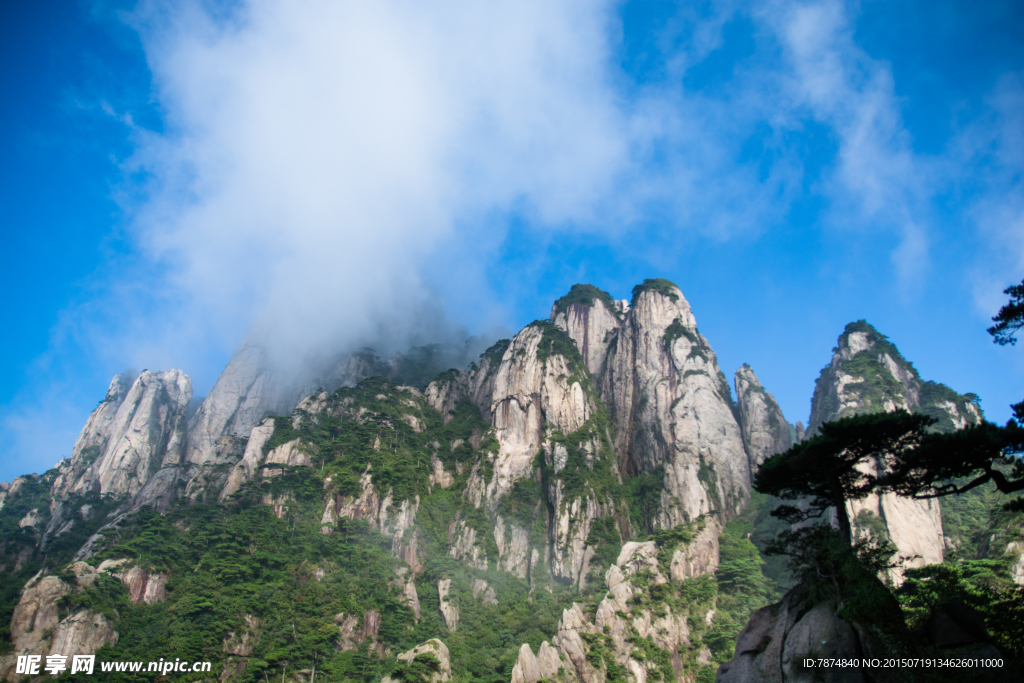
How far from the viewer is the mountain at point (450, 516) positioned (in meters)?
46.2

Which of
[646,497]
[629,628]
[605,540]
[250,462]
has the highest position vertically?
[250,462]

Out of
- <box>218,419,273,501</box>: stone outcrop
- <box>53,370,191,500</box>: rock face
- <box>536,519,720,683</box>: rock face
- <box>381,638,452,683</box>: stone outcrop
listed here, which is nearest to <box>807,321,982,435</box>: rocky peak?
<box>536,519,720,683</box>: rock face

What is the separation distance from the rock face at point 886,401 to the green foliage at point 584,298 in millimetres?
37229

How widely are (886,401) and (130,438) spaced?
117 metres

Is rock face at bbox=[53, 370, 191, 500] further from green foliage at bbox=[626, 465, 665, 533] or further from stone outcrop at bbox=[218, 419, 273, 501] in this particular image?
green foliage at bbox=[626, 465, 665, 533]

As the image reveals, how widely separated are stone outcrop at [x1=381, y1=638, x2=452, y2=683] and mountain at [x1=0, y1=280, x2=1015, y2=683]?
0.27 meters

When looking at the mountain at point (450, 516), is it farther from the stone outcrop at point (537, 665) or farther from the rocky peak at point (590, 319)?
the rocky peak at point (590, 319)

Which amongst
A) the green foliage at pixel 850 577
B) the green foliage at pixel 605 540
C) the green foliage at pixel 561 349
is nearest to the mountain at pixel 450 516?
the green foliage at pixel 605 540

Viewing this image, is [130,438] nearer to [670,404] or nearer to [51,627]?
[51,627]

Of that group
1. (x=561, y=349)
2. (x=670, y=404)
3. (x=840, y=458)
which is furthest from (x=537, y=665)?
(x=561, y=349)

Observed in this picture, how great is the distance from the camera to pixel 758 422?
74438 mm

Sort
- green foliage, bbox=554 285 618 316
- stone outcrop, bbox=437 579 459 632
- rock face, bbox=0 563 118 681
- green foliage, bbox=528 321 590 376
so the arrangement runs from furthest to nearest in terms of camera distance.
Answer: green foliage, bbox=554 285 618 316
green foliage, bbox=528 321 590 376
stone outcrop, bbox=437 579 459 632
rock face, bbox=0 563 118 681

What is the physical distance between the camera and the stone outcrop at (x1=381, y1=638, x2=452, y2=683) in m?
42.5

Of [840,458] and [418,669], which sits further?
[418,669]
